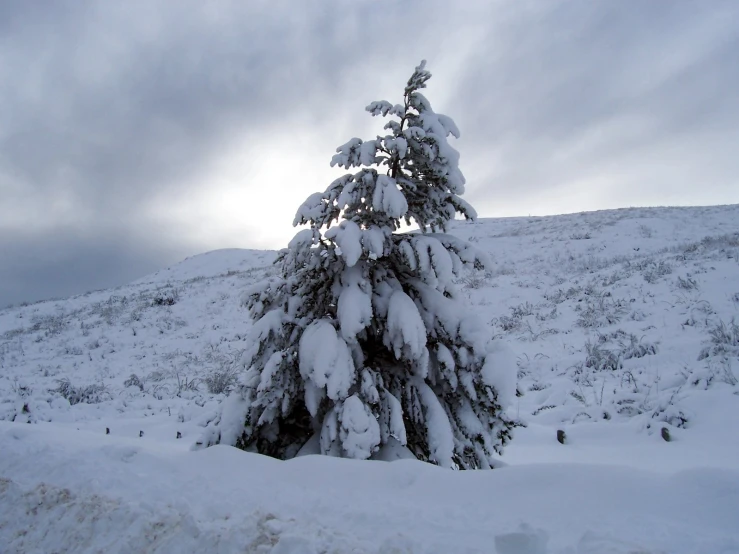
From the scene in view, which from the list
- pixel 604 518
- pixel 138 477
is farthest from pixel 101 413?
pixel 604 518

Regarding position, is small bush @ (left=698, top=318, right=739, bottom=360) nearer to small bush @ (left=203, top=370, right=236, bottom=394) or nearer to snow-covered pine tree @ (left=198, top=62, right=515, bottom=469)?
snow-covered pine tree @ (left=198, top=62, right=515, bottom=469)

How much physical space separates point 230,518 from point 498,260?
20.3 metres

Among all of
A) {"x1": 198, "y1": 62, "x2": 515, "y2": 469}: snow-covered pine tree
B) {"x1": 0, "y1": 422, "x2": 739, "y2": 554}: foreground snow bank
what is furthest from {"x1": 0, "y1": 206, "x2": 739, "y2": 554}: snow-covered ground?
{"x1": 198, "y1": 62, "x2": 515, "y2": 469}: snow-covered pine tree

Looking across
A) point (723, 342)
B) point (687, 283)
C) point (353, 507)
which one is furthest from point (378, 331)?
point (687, 283)

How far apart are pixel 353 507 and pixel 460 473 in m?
0.76

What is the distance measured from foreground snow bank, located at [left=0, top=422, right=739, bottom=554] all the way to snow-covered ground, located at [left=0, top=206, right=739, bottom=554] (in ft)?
0.04

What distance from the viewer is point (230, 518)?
2500mm

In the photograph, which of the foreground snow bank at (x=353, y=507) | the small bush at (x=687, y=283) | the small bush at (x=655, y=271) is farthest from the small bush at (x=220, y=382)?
the small bush at (x=655, y=271)

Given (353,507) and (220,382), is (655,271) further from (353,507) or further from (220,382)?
(353,507)

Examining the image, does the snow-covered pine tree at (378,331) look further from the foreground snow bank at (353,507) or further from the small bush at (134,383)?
the small bush at (134,383)

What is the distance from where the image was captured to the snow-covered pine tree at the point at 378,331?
11.4 feet

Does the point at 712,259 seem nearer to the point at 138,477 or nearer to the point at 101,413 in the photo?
the point at 138,477

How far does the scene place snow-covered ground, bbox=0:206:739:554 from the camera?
2184 millimetres

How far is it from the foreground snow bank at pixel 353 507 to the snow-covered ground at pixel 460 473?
0.04 ft
